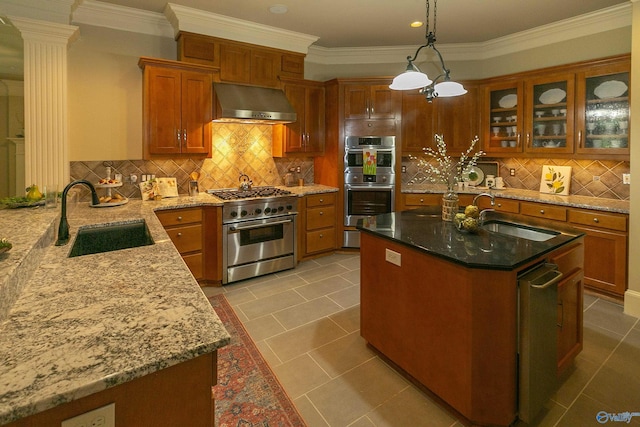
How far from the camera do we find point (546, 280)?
5.85 feet

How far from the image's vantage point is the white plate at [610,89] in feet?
11.6

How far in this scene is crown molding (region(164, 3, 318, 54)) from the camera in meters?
3.70

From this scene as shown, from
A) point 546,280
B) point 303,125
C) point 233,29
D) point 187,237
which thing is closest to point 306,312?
point 187,237

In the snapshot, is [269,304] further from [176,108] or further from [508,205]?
[508,205]

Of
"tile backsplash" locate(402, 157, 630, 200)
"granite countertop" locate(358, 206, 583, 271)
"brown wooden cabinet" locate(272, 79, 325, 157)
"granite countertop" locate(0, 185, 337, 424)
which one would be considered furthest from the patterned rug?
"tile backsplash" locate(402, 157, 630, 200)

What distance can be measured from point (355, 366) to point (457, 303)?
94cm

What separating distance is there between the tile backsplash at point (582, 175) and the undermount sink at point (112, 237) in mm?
4388

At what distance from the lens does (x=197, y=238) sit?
12.1 feet

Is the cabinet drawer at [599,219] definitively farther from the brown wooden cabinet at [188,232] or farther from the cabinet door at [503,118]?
the brown wooden cabinet at [188,232]

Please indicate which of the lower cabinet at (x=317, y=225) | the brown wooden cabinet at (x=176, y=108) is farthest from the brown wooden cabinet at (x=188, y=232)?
the lower cabinet at (x=317, y=225)

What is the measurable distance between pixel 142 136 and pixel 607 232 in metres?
4.74

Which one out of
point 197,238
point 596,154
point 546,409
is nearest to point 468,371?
point 546,409

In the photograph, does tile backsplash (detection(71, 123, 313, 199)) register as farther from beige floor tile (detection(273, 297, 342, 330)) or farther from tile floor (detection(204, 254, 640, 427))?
beige floor tile (detection(273, 297, 342, 330))

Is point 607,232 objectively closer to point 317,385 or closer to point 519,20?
point 519,20
